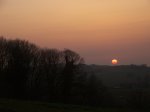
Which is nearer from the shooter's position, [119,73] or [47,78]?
[47,78]

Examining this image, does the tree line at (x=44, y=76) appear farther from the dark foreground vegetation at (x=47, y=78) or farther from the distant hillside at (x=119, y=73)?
the distant hillside at (x=119, y=73)

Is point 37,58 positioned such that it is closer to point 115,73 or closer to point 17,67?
point 17,67

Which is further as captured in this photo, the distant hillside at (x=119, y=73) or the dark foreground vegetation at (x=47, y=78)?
the distant hillside at (x=119, y=73)

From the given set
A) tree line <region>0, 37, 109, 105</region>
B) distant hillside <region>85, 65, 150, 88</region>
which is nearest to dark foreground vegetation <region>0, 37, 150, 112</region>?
tree line <region>0, 37, 109, 105</region>

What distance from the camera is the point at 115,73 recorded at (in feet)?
478

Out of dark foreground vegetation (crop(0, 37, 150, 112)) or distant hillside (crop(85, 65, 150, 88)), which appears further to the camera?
distant hillside (crop(85, 65, 150, 88))

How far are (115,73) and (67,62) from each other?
79838 mm

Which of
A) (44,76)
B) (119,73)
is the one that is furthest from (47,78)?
(119,73)

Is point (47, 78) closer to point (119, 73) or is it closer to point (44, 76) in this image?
point (44, 76)

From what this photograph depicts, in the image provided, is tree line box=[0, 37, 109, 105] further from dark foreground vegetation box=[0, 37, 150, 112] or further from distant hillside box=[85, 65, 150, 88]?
distant hillside box=[85, 65, 150, 88]

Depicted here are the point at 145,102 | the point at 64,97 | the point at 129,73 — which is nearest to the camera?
the point at 145,102

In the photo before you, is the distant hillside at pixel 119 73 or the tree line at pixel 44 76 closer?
the tree line at pixel 44 76

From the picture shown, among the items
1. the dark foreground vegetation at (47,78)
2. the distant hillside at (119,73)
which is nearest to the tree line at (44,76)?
the dark foreground vegetation at (47,78)

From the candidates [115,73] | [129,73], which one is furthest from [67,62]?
[115,73]
